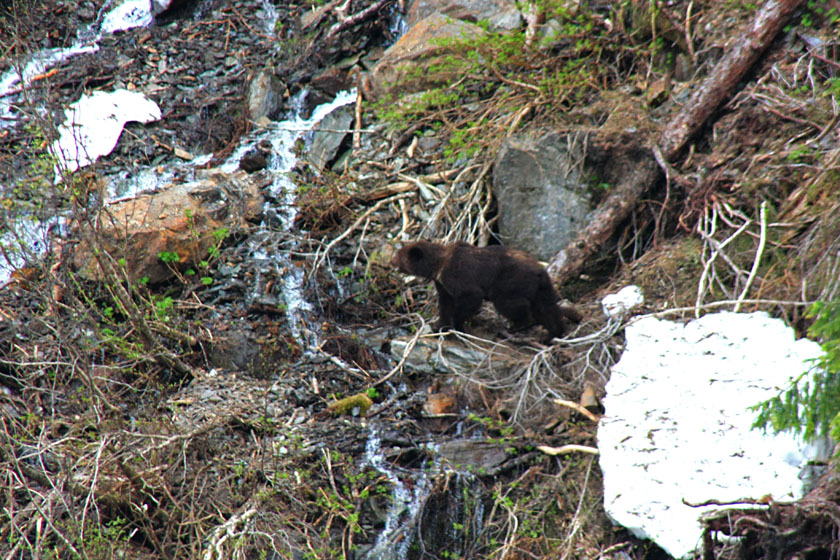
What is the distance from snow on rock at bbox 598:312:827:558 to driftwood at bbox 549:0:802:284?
172 cm

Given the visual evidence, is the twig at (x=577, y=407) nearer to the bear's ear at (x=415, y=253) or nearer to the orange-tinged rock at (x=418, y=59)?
the bear's ear at (x=415, y=253)

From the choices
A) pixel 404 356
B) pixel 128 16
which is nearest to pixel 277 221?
pixel 404 356

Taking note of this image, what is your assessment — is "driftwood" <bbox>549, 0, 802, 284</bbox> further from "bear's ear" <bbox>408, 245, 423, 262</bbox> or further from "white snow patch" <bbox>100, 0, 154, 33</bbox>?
"white snow patch" <bbox>100, 0, 154, 33</bbox>

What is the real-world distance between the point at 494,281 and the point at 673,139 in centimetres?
263

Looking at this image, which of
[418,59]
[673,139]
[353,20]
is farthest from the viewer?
[353,20]

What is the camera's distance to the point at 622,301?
6586 millimetres

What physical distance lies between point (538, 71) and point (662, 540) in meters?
6.36

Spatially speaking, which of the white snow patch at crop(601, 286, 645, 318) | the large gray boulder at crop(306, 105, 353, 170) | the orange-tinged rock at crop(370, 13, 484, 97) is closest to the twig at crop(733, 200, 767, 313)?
the white snow patch at crop(601, 286, 645, 318)

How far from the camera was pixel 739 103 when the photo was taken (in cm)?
720

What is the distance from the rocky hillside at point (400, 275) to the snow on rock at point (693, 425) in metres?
0.22

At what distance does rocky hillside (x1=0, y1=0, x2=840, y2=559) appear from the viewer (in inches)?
221

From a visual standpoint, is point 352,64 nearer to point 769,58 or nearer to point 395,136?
point 395,136

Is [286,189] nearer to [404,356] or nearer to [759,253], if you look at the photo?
[404,356]

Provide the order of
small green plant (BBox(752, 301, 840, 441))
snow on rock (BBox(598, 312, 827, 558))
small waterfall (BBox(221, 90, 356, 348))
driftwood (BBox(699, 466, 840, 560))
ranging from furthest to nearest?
small waterfall (BBox(221, 90, 356, 348)) < snow on rock (BBox(598, 312, 827, 558)) < small green plant (BBox(752, 301, 840, 441)) < driftwood (BBox(699, 466, 840, 560))
